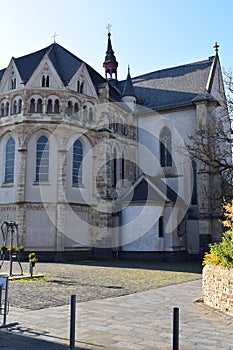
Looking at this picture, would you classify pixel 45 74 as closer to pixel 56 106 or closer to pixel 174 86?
pixel 56 106

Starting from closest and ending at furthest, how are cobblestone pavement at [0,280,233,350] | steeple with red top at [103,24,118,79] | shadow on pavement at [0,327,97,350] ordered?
shadow on pavement at [0,327,97,350] → cobblestone pavement at [0,280,233,350] → steeple with red top at [103,24,118,79]

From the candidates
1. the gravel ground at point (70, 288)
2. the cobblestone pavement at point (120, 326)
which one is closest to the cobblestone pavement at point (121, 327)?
the cobblestone pavement at point (120, 326)

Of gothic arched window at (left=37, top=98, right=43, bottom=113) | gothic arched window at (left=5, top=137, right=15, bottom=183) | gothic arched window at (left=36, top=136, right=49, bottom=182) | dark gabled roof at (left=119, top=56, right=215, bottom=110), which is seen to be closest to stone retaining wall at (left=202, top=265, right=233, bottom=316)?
gothic arched window at (left=36, top=136, right=49, bottom=182)

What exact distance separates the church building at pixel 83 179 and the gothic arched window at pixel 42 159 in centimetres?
8

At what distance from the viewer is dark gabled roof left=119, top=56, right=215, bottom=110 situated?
36.9m

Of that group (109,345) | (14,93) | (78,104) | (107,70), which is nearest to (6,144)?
(14,93)

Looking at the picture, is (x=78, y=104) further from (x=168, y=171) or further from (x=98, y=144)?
(x=168, y=171)

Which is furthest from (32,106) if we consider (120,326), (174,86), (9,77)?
(120,326)

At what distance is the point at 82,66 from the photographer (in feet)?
107

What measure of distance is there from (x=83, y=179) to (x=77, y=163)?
1.37 metres

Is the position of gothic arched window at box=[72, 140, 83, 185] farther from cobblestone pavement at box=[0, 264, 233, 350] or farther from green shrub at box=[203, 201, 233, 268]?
green shrub at box=[203, 201, 233, 268]

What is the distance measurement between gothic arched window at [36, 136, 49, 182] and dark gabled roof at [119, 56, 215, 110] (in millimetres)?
12823

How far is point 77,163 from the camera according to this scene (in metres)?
30.9

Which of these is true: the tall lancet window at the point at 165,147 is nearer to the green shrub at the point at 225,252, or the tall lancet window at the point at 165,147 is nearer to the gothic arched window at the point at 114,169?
the gothic arched window at the point at 114,169
